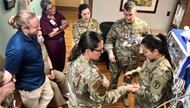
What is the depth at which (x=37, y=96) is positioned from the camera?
6.13ft

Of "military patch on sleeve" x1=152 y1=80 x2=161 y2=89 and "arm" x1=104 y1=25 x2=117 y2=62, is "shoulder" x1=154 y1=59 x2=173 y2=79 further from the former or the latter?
"arm" x1=104 y1=25 x2=117 y2=62

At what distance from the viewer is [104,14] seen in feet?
12.0

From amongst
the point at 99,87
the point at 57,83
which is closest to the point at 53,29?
the point at 57,83

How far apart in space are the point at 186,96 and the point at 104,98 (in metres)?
0.60

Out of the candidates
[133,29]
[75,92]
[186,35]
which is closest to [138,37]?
[133,29]

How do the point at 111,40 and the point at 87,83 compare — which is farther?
the point at 111,40

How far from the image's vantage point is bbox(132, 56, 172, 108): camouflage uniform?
1.34 meters

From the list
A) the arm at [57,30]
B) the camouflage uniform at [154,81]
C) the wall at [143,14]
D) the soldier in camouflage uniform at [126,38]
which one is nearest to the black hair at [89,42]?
the camouflage uniform at [154,81]

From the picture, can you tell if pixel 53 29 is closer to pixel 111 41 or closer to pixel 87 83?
pixel 111 41

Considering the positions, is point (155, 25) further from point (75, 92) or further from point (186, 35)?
point (75, 92)

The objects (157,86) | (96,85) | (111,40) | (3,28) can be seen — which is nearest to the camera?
(96,85)

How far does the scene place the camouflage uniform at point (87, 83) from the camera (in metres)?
1.18

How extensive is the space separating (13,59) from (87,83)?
756mm

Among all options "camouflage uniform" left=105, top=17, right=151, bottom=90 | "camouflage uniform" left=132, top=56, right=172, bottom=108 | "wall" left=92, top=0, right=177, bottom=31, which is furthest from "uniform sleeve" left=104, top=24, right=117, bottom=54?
"wall" left=92, top=0, right=177, bottom=31
